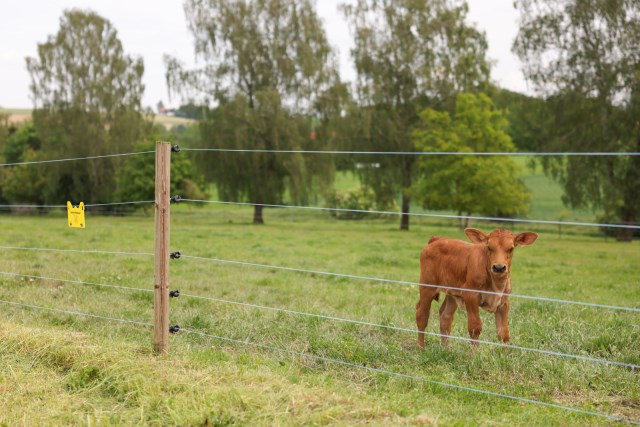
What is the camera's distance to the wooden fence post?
221 inches

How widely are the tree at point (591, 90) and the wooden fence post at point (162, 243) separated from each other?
25.3 meters

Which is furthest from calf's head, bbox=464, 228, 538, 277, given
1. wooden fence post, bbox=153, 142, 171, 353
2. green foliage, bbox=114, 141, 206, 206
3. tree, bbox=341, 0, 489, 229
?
green foliage, bbox=114, 141, 206, 206

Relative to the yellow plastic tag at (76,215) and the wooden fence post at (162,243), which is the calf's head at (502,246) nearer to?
the wooden fence post at (162,243)

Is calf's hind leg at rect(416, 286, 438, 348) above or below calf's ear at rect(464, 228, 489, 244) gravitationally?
below

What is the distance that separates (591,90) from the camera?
93.5ft

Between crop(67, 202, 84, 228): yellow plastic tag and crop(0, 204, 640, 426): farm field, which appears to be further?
crop(67, 202, 84, 228): yellow plastic tag

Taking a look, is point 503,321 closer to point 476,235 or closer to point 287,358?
point 476,235

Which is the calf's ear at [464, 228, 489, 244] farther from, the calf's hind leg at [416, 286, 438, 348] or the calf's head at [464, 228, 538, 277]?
the calf's hind leg at [416, 286, 438, 348]

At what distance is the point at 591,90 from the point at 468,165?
20.3ft

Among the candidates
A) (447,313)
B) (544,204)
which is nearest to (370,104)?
(544,204)

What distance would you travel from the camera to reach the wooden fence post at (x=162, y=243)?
18.4 ft

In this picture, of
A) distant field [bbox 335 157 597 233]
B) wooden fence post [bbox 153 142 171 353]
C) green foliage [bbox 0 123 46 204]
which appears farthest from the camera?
green foliage [bbox 0 123 46 204]

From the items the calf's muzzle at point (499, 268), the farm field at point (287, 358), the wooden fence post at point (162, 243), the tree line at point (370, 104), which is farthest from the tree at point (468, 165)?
the wooden fence post at point (162, 243)

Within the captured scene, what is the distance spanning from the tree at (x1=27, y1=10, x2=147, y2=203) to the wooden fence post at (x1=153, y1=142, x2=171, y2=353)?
37910 mm
